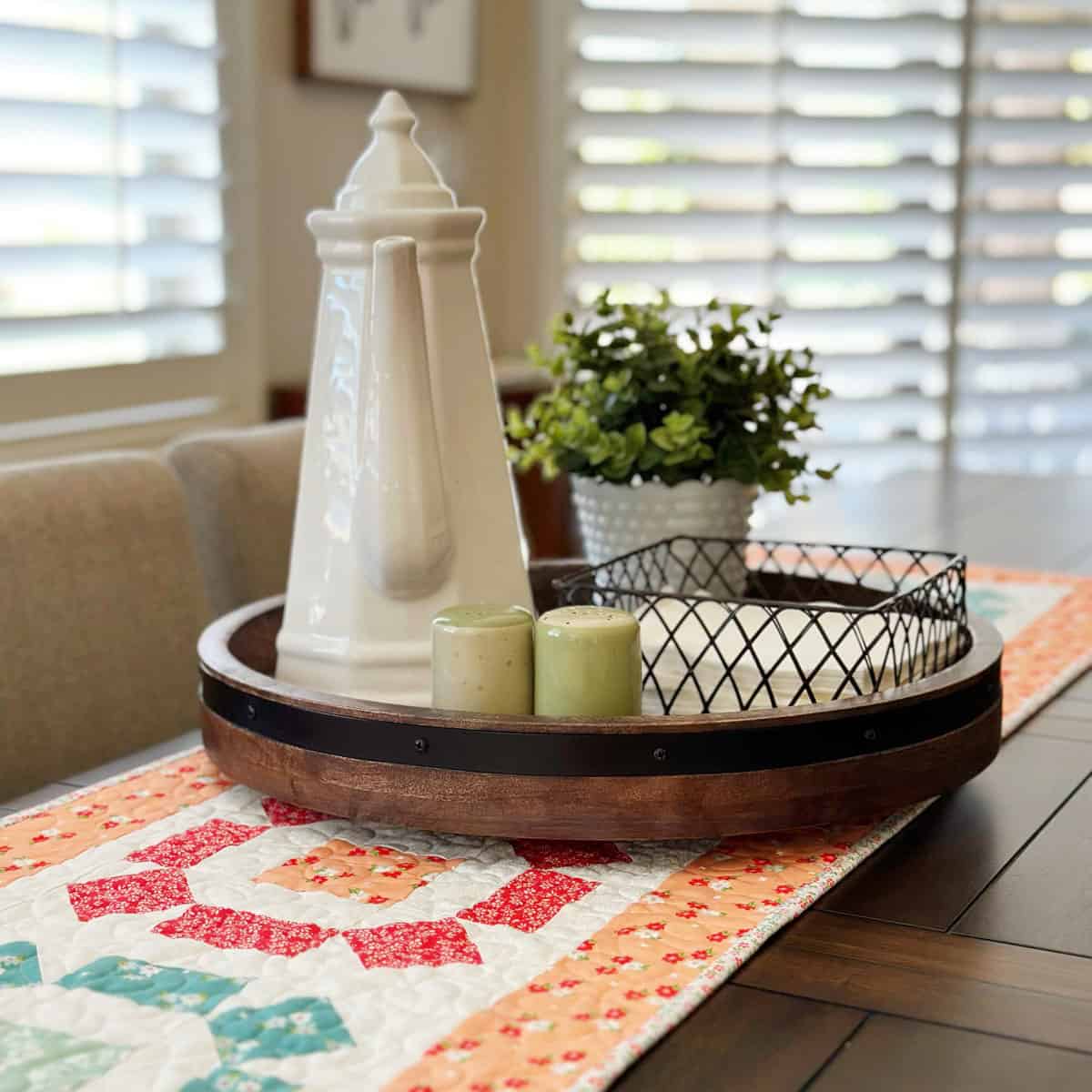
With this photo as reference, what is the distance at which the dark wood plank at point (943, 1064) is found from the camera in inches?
24.1

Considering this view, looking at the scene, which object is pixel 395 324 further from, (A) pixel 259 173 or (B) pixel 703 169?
(B) pixel 703 169

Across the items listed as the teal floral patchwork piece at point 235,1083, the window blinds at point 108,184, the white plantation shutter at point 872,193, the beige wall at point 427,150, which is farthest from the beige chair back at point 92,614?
the white plantation shutter at point 872,193

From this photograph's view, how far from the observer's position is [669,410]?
4.03 ft

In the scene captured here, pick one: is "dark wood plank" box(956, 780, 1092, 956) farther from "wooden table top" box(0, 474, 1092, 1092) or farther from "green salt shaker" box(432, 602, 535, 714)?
"green salt shaker" box(432, 602, 535, 714)

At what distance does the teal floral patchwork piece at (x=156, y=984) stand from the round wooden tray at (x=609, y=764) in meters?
0.17

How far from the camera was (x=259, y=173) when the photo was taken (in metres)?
2.73

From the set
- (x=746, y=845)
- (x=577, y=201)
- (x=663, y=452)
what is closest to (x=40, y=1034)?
(x=746, y=845)

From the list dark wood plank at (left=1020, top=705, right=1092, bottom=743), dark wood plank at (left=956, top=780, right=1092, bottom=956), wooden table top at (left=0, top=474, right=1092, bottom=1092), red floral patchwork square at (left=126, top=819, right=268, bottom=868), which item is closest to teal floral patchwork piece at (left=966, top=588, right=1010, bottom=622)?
dark wood plank at (left=1020, top=705, right=1092, bottom=743)

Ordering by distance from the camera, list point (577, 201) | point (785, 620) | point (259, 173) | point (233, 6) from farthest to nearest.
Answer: point (577, 201) < point (259, 173) < point (233, 6) < point (785, 620)

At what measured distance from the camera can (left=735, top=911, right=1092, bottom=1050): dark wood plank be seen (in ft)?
2.21

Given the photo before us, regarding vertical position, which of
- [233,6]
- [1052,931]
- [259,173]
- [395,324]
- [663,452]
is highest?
[233,6]

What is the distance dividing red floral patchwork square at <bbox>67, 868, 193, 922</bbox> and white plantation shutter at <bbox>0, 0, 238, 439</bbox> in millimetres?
1461

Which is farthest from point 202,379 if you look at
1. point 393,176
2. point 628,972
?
point 628,972

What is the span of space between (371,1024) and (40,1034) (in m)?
0.14
